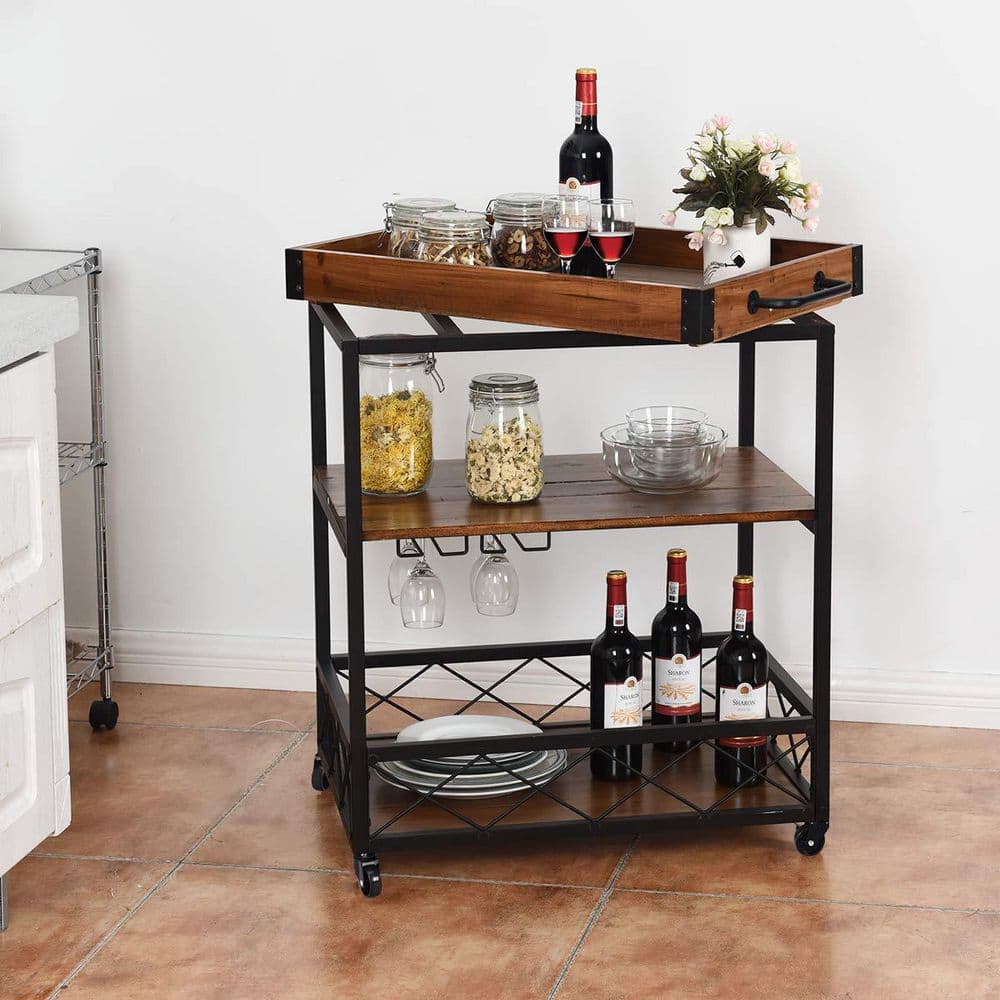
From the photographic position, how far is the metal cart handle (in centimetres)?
217

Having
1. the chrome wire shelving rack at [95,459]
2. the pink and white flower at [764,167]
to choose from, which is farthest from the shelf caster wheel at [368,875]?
the pink and white flower at [764,167]

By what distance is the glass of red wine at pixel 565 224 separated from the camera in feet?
7.25

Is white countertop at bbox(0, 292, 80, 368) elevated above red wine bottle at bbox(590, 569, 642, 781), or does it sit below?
above

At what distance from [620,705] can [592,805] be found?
0.18 metres

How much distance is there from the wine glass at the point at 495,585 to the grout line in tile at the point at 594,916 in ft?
1.44

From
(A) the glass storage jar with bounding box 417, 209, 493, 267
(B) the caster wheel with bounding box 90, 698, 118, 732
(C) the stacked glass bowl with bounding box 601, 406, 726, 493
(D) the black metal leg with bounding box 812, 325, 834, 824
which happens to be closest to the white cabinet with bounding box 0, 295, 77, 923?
(A) the glass storage jar with bounding box 417, 209, 493, 267

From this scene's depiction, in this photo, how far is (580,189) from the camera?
7.84ft

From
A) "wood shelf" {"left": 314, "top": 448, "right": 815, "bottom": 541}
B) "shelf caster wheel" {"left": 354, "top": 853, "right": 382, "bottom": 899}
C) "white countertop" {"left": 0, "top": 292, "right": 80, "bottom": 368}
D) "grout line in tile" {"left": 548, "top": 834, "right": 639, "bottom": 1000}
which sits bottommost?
"grout line in tile" {"left": 548, "top": 834, "right": 639, "bottom": 1000}

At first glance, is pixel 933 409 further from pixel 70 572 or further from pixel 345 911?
pixel 70 572

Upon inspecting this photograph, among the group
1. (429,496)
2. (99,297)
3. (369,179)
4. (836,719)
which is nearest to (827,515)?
(429,496)

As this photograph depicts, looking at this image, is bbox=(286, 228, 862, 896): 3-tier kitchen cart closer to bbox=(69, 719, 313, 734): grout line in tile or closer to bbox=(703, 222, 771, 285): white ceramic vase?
bbox=(703, 222, 771, 285): white ceramic vase

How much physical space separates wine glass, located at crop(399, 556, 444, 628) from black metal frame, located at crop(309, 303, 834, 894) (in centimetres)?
8

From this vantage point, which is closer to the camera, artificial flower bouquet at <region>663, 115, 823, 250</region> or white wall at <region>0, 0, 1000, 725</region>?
artificial flower bouquet at <region>663, 115, 823, 250</region>

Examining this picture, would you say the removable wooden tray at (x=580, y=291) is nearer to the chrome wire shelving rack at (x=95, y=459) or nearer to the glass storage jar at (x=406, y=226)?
the glass storage jar at (x=406, y=226)
